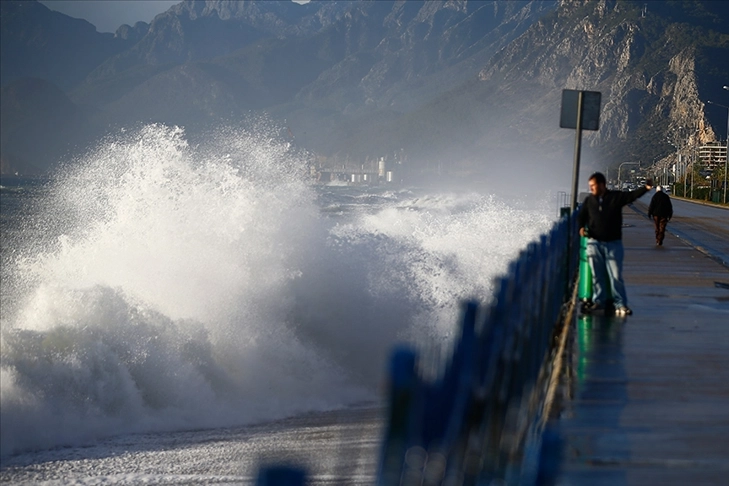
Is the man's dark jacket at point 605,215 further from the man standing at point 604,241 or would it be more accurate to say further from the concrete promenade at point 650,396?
the concrete promenade at point 650,396

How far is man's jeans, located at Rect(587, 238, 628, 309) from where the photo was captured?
10.6 m

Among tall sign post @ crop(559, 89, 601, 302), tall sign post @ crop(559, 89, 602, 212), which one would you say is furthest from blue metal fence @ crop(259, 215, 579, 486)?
tall sign post @ crop(559, 89, 602, 212)

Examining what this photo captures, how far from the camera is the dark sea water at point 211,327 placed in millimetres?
10445

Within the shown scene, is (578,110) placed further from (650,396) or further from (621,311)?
(650,396)

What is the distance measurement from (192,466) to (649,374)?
14.8ft

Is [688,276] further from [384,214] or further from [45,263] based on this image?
[384,214]

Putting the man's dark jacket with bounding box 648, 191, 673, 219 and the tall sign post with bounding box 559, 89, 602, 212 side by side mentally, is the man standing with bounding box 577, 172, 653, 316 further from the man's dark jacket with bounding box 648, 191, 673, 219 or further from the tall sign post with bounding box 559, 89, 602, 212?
the man's dark jacket with bounding box 648, 191, 673, 219

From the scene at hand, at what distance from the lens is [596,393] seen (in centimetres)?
677

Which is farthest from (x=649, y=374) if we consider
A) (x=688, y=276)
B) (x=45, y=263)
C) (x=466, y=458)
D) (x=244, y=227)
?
(x=45, y=263)

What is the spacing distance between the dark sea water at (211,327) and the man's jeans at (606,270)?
234 cm

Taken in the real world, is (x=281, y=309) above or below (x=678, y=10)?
below

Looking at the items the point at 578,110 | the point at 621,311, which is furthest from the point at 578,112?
the point at 621,311

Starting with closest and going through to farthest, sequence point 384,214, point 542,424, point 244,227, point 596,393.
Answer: point 542,424 → point 596,393 → point 244,227 → point 384,214

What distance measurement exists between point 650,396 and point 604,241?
13.5 feet
